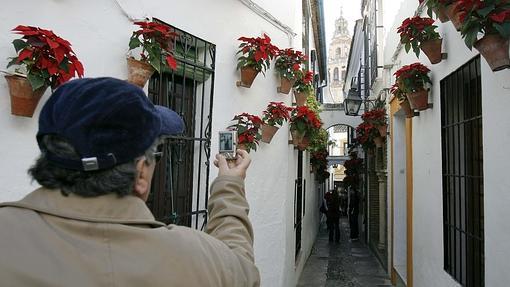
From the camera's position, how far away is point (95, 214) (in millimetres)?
1056

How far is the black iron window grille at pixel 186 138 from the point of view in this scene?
3.69 meters

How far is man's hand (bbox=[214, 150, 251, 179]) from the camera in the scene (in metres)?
1.55

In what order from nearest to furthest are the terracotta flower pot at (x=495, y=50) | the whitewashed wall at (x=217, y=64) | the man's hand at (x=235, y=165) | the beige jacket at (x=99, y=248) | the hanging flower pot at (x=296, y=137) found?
the beige jacket at (x=99, y=248) → the man's hand at (x=235, y=165) → the whitewashed wall at (x=217, y=64) → the terracotta flower pot at (x=495, y=50) → the hanging flower pot at (x=296, y=137)

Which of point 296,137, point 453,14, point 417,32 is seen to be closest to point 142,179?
point 453,14

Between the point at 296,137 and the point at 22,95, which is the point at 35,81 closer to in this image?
the point at 22,95

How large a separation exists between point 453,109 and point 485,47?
1.90 metres

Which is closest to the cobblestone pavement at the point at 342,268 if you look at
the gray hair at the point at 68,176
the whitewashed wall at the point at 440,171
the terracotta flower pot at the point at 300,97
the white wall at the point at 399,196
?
the white wall at the point at 399,196

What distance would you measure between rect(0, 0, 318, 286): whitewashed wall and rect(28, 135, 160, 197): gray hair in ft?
5.26

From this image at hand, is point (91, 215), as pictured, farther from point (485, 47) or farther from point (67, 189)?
point (485, 47)

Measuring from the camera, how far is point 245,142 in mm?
4402

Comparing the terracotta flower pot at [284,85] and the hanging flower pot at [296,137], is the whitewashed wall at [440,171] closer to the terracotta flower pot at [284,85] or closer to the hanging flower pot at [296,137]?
the hanging flower pot at [296,137]

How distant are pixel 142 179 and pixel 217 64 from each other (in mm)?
3195

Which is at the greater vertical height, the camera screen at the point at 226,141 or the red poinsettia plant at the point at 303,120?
the red poinsettia plant at the point at 303,120

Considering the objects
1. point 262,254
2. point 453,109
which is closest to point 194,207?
point 262,254
